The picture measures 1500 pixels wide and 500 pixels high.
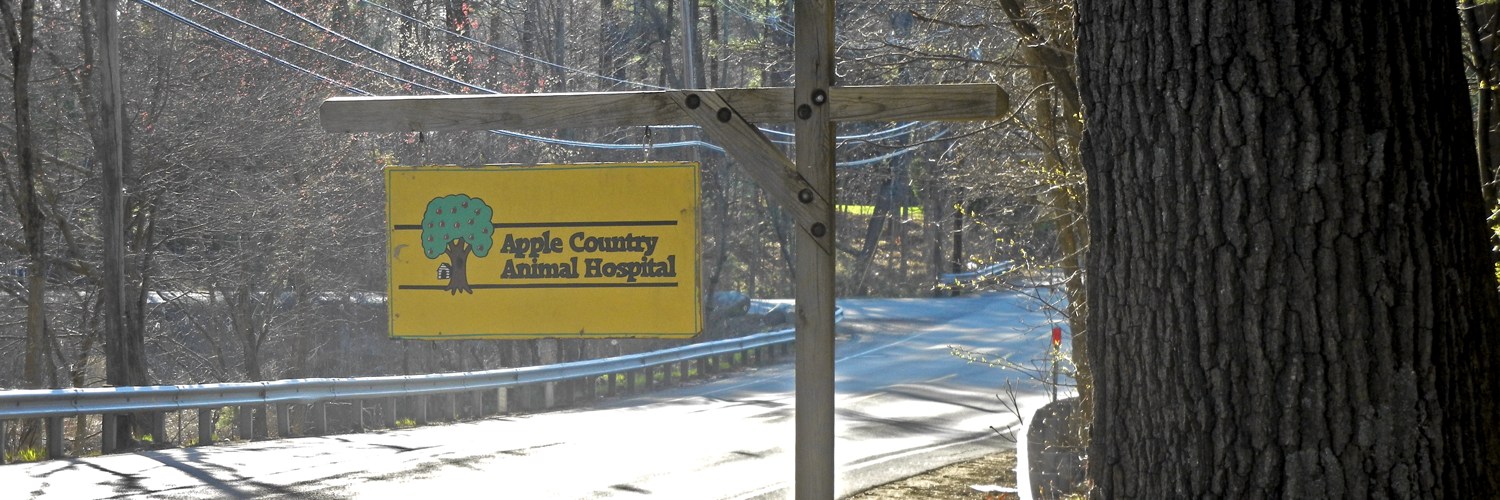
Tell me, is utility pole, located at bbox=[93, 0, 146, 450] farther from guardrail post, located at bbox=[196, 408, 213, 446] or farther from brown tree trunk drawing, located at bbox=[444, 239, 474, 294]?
brown tree trunk drawing, located at bbox=[444, 239, 474, 294]

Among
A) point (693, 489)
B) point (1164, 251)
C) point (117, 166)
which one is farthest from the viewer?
point (117, 166)

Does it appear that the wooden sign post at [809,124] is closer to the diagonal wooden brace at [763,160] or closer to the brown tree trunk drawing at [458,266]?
the diagonal wooden brace at [763,160]

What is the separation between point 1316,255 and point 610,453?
944 centimetres

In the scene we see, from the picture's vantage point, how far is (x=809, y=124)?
596 cm

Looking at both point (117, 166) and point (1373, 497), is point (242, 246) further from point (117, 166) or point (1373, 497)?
point (1373, 497)

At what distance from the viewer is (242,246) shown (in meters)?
20.7

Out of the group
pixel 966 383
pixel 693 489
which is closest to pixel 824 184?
pixel 693 489

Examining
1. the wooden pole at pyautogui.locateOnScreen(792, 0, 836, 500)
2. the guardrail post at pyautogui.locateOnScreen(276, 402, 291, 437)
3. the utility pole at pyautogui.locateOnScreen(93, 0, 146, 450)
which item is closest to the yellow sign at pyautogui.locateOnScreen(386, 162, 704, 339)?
the wooden pole at pyautogui.locateOnScreen(792, 0, 836, 500)

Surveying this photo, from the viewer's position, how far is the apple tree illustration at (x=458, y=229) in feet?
22.9

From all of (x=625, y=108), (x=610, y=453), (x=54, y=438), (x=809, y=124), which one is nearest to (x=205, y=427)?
Answer: (x=54, y=438)

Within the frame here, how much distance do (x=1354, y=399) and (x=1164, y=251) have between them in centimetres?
51

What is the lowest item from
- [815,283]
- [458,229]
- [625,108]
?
[815,283]

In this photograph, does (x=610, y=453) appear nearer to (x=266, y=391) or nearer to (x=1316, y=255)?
Answer: (x=266, y=391)

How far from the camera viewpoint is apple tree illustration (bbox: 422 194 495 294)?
6.98m
